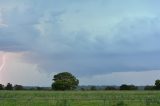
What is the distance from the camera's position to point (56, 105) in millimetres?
30797

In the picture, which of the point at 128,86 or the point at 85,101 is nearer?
the point at 85,101

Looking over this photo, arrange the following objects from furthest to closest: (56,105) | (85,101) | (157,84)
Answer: (157,84)
(85,101)
(56,105)

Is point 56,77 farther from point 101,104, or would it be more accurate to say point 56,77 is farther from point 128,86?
point 101,104

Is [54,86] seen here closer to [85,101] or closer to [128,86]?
[128,86]

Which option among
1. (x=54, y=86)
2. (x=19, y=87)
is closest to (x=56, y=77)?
(x=54, y=86)

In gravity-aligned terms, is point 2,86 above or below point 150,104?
above

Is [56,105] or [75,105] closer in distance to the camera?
[56,105]

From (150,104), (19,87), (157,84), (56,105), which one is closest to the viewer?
(56,105)

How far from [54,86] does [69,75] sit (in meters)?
4.39

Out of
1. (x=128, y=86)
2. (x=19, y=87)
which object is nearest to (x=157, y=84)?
(x=128, y=86)

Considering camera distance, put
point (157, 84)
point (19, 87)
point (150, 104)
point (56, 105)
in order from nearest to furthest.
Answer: point (56, 105)
point (150, 104)
point (157, 84)
point (19, 87)

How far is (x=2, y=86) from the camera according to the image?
4094 inches

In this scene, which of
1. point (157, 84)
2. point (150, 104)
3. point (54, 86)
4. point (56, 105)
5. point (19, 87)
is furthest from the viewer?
point (19, 87)

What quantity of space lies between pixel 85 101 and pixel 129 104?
17.6ft
